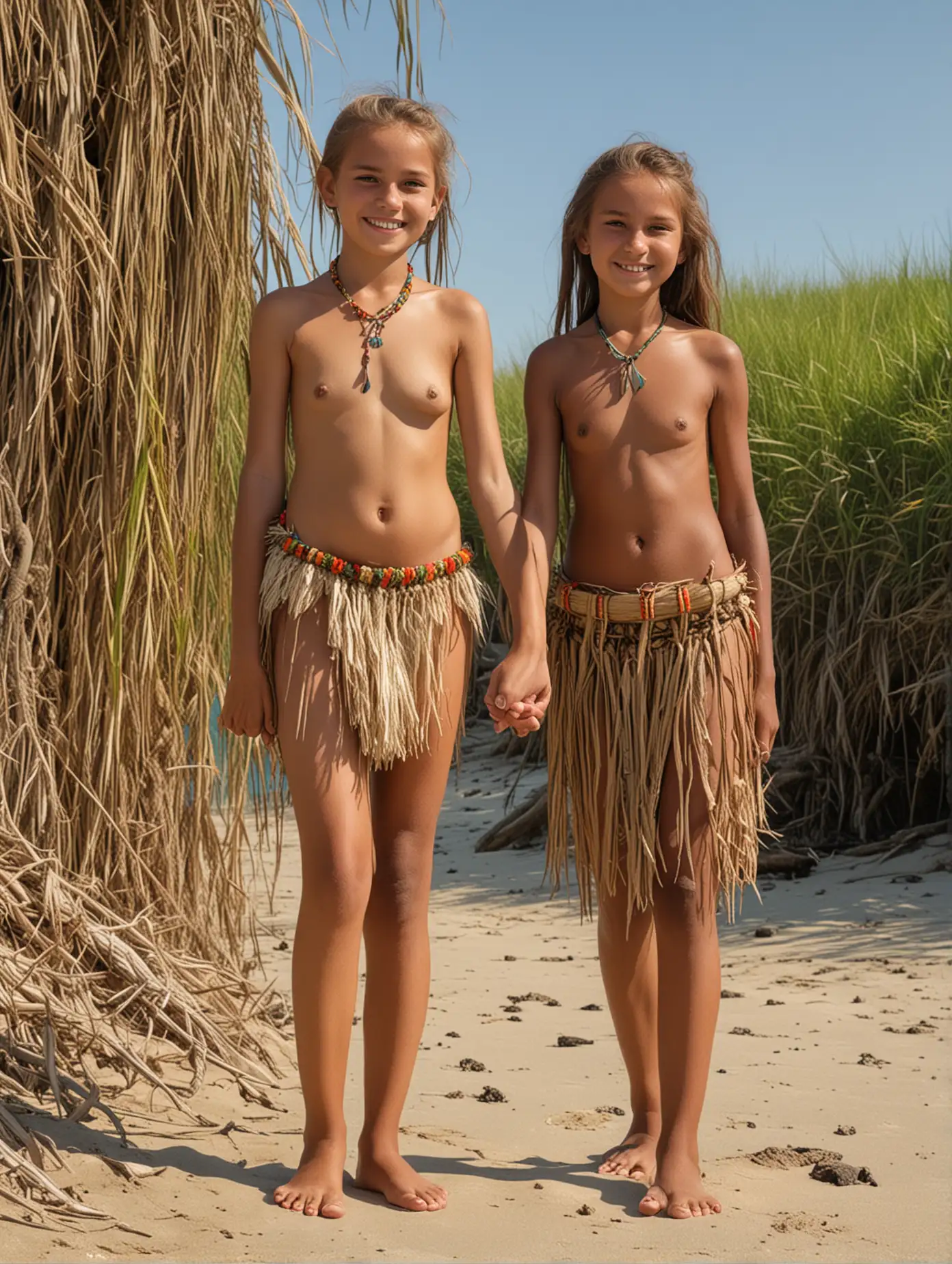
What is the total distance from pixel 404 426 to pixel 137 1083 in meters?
1.49

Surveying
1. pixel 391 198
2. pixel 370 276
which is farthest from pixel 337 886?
pixel 391 198

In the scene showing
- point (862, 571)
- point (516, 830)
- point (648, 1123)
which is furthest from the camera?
point (516, 830)

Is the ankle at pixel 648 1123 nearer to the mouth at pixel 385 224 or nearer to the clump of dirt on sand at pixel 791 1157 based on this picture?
the clump of dirt on sand at pixel 791 1157

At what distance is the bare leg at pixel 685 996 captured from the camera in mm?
2516

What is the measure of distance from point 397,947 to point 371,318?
108 cm

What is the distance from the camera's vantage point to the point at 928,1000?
151 inches

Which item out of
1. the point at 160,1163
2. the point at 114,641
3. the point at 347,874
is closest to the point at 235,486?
the point at 114,641

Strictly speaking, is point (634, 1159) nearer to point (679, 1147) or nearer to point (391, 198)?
point (679, 1147)

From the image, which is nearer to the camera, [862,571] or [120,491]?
[120,491]

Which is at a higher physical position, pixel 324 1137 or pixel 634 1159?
pixel 324 1137

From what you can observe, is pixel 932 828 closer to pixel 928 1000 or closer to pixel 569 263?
pixel 928 1000

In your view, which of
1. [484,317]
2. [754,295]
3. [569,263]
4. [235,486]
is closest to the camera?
[484,317]

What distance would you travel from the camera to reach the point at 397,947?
2518 millimetres

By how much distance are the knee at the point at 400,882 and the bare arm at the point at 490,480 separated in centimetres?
36
